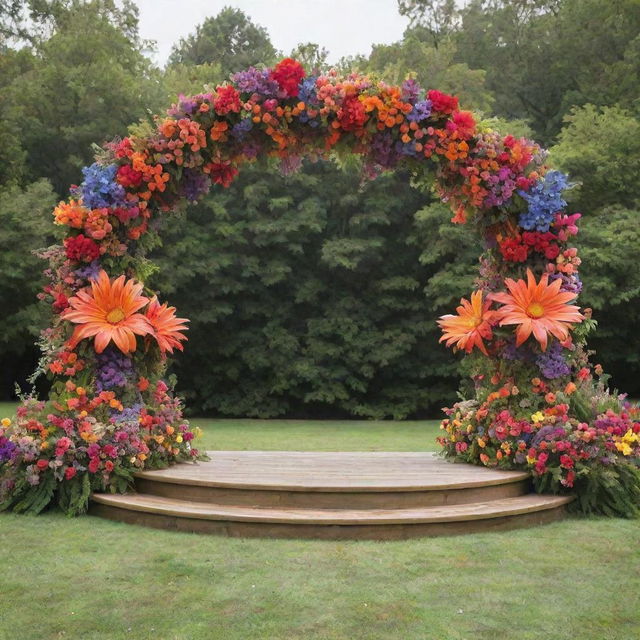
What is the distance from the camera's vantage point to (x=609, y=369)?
2058 cm

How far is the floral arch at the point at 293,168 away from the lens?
552 cm

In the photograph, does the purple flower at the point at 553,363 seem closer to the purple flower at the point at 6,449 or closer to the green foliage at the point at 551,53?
the purple flower at the point at 6,449

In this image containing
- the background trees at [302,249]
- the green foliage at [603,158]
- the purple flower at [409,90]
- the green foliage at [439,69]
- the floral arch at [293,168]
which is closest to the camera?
the floral arch at [293,168]

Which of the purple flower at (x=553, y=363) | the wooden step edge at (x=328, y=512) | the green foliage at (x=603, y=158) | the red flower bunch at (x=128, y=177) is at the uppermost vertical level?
the green foliage at (x=603, y=158)

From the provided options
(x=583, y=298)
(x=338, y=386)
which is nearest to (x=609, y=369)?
(x=583, y=298)

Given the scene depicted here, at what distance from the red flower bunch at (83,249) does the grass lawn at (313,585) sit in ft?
6.31

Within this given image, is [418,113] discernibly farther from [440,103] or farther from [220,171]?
[220,171]

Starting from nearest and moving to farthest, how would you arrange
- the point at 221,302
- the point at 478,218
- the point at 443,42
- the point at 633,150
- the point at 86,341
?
1. the point at 86,341
2. the point at 478,218
3. the point at 633,150
4. the point at 221,302
5. the point at 443,42

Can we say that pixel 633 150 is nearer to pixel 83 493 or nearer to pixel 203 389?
pixel 203 389

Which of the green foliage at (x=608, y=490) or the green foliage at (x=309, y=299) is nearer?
the green foliage at (x=608, y=490)

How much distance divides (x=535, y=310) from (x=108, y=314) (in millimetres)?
3254

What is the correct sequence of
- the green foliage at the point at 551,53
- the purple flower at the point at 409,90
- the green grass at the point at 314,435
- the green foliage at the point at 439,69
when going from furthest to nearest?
the green foliage at the point at 551,53, the green foliage at the point at 439,69, the green grass at the point at 314,435, the purple flower at the point at 409,90

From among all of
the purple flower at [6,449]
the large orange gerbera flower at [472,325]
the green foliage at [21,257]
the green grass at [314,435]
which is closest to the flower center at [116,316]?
the purple flower at [6,449]

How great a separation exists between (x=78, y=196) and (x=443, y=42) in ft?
59.6
